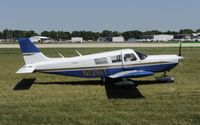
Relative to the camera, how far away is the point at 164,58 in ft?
52.3

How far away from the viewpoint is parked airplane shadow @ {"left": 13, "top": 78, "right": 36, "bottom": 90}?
15.3 meters

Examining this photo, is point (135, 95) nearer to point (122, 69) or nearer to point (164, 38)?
point (122, 69)

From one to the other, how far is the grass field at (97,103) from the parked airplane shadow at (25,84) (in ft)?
0.13

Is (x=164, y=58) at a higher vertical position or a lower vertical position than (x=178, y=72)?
higher

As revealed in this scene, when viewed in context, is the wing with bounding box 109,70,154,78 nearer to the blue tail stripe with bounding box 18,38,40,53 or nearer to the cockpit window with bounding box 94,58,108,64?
the cockpit window with bounding box 94,58,108,64

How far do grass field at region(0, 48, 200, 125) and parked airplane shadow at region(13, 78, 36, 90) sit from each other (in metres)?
0.04

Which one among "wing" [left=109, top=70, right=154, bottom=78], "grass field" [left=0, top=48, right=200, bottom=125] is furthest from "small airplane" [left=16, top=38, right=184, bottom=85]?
"grass field" [left=0, top=48, right=200, bottom=125]

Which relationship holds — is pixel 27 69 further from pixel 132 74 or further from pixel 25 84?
pixel 132 74

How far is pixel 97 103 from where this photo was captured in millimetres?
11297

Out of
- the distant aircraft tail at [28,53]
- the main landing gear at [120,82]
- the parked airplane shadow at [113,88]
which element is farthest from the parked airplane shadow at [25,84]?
the main landing gear at [120,82]

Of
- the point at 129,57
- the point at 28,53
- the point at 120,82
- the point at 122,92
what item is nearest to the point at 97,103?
the point at 122,92

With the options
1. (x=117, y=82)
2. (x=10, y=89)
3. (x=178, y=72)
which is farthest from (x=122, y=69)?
(x=178, y=72)

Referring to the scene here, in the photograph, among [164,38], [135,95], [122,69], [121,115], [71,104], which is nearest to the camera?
[121,115]

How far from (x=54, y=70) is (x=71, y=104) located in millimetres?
4849
